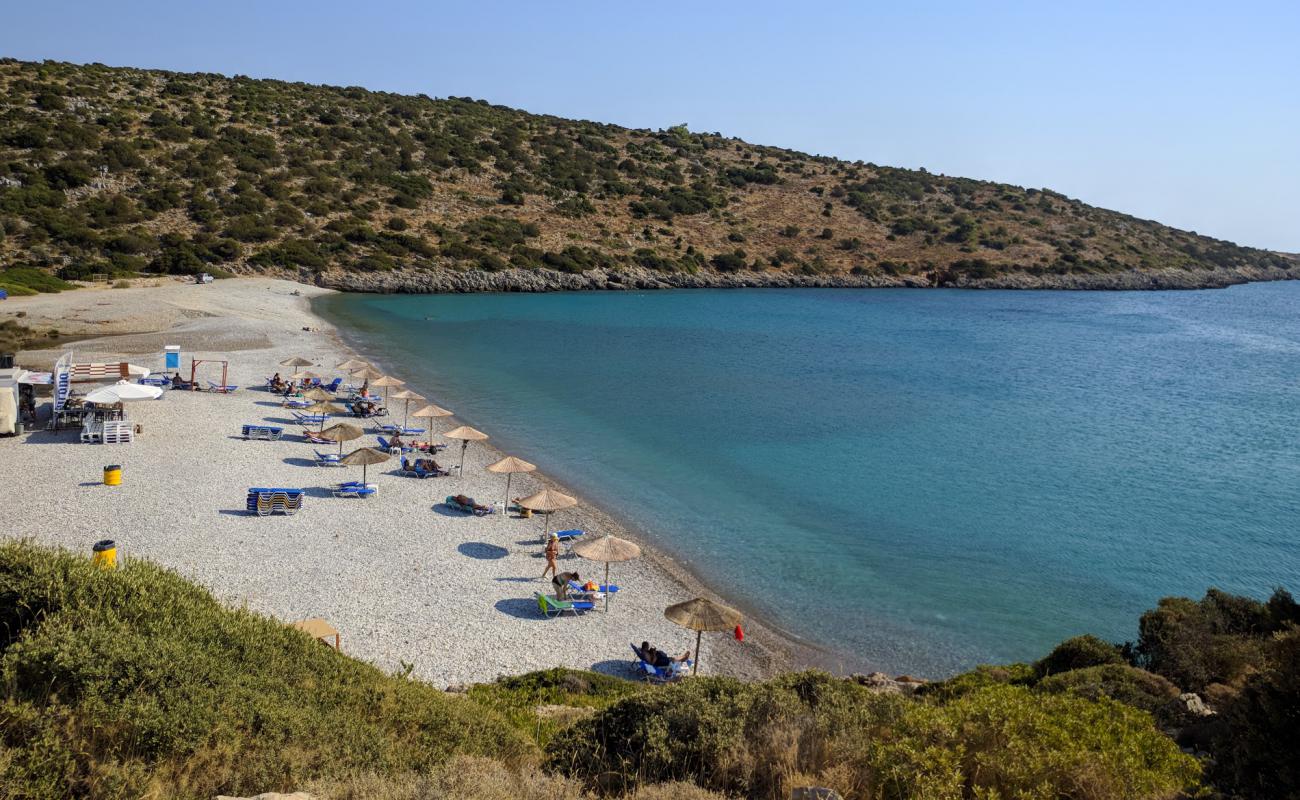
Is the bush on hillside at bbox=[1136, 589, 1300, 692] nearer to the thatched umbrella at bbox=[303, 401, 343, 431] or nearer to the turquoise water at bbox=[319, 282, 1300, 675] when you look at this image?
the turquoise water at bbox=[319, 282, 1300, 675]

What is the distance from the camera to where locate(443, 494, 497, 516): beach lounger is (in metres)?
18.7

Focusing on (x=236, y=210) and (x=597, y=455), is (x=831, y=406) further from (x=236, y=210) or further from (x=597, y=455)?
(x=236, y=210)

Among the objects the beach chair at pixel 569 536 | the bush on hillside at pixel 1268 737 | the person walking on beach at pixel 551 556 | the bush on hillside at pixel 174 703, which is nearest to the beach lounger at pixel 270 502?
the beach chair at pixel 569 536

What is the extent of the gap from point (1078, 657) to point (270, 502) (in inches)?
599

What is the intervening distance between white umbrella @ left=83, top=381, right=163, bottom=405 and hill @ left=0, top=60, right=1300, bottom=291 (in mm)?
38837

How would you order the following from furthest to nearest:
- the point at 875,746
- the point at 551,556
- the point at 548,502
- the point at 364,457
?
the point at 364,457 → the point at 548,502 → the point at 551,556 → the point at 875,746

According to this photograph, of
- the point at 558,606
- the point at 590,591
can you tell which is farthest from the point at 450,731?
the point at 590,591

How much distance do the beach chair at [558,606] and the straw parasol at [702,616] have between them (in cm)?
241

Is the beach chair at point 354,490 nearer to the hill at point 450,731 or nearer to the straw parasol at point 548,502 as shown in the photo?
the straw parasol at point 548,502

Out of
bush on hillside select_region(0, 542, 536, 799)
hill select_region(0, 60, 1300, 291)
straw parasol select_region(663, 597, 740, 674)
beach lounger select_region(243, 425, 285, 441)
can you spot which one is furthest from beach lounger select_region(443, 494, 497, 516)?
hill select_region(0, 60, 1300, 291)

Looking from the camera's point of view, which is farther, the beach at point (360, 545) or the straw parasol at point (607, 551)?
the straw parasol at point (607, 551)

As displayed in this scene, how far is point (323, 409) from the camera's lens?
25172 mm

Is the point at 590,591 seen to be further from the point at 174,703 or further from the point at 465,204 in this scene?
the point at 465,204

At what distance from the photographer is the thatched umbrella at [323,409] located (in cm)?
2528
